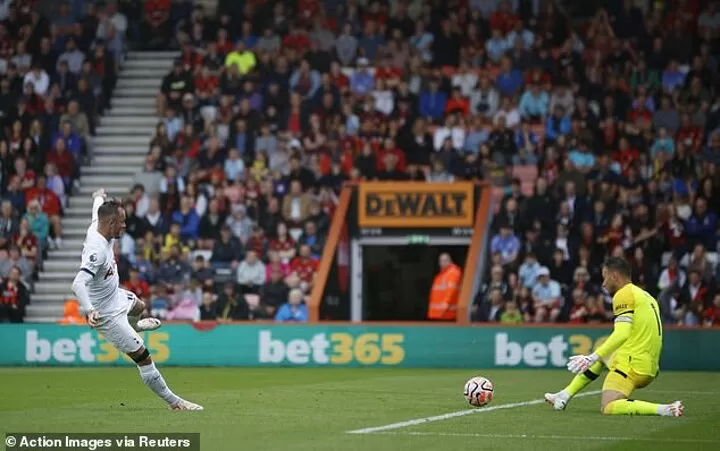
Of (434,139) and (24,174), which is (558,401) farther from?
(24,174)

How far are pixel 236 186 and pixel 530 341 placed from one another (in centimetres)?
782

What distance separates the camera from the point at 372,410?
15.3 m

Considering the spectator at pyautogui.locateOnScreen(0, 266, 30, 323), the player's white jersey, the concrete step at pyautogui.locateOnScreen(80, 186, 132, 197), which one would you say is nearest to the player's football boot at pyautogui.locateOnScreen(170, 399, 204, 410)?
the player's white jersey

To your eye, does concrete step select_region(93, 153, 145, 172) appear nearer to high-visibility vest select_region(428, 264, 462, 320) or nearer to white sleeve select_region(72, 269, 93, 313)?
high-visibility vest select_region(428, 264, 462, 320)

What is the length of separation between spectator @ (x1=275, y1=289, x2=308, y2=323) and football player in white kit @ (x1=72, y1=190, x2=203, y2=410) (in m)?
12.1

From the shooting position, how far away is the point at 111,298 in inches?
591

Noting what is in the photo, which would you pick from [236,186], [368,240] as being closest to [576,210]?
[368,240]

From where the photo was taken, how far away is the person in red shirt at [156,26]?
116 ft

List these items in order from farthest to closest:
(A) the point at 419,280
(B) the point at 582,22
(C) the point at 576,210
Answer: (B) the point at 582,22, (A) the point at 419,280, (C) the point at 576,210

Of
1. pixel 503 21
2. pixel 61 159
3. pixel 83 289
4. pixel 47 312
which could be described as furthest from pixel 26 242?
pixel 83 289

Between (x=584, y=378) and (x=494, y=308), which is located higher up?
Result: (x=494, y=308)

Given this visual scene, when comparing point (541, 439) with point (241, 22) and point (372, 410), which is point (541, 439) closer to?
point (372, 410)

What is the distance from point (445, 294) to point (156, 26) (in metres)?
12.0

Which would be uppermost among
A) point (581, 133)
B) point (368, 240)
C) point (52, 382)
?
point (581, 133)
